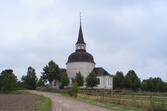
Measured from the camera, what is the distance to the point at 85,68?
117188mm

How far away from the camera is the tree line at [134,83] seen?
118 metres

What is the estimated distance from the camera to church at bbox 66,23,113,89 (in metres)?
117

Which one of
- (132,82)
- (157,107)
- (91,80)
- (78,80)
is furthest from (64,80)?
(157,107)

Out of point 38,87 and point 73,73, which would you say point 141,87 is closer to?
point 73,73

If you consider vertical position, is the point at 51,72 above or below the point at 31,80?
above

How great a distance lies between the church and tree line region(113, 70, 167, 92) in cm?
261

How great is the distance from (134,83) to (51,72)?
26468 millimetres

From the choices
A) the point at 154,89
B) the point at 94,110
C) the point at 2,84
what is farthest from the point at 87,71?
the point at 94,110

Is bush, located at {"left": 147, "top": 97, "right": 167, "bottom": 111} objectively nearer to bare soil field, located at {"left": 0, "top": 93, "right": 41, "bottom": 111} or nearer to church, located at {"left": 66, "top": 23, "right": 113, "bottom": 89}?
bare soil field, located at {"left": 0, "top": 93, "right": 41, "bottom": 111}

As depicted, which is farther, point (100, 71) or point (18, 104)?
point (100, 71)

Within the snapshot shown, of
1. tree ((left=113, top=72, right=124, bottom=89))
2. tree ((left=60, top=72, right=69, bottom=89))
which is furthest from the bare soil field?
tree ((left=113, top=72, right=124, bottom=89))

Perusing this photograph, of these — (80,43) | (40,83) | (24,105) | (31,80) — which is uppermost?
(80,43)

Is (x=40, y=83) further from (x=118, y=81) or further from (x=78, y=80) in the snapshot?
(x=118, y=81)

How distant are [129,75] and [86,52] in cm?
1590
